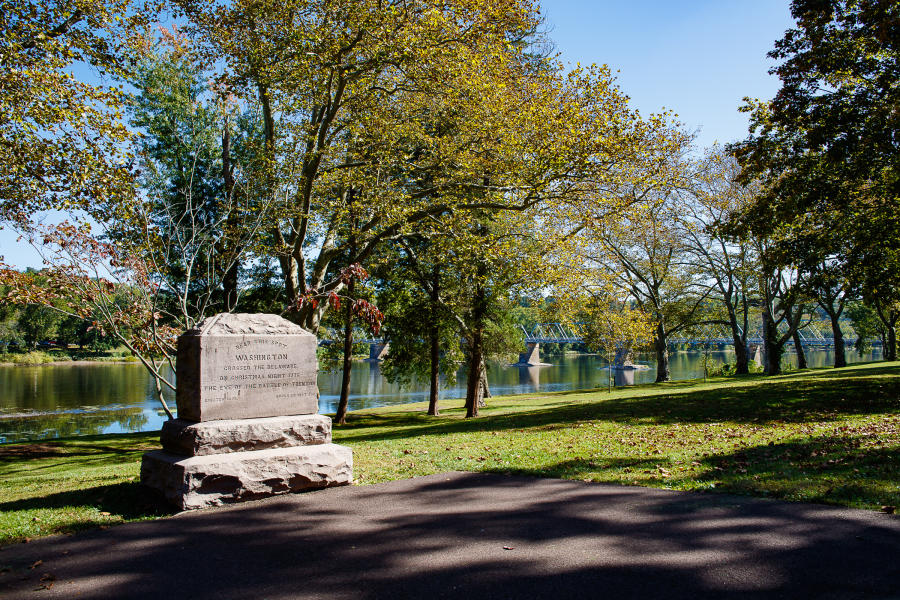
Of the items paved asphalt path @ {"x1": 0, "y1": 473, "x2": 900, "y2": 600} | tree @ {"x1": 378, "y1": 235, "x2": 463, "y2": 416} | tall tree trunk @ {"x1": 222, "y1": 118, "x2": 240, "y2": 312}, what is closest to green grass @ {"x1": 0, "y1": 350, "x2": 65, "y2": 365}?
tree @ {"x1": 378, "y1": 235, "x2": 463, "y2": 416}

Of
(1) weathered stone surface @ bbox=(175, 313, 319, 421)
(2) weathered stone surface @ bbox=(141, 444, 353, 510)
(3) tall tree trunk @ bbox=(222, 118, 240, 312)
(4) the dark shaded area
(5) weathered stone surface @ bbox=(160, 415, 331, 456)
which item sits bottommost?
(4) the dark shaded area

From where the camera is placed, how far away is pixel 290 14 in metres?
12.2

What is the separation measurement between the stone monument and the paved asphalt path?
1.43 feet

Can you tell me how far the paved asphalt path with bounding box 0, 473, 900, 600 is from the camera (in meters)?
3.87

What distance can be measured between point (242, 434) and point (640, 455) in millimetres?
5478

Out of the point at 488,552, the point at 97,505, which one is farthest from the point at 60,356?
the point at 488,552

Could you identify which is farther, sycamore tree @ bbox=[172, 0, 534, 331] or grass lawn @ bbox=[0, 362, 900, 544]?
sycamore tree @ bbox=[172, 0, 534, 331]

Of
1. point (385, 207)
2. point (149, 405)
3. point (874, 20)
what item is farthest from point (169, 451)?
point (149, 405)

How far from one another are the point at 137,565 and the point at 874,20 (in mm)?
16147

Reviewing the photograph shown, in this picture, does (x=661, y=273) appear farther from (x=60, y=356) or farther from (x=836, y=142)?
(x=60, y=356)

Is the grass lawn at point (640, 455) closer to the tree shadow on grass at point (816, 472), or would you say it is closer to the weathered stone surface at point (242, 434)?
the tree shadow on grass at point (816, 472)

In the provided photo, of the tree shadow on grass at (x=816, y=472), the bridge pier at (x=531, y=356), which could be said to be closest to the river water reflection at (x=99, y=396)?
the bridge pier at (x=531, y=356)

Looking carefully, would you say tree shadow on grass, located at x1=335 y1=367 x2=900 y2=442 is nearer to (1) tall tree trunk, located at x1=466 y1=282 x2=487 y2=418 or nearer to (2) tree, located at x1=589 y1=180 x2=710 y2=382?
(1) tall tree trunk, located at x1=466 y1=282 x2=487 y2=418

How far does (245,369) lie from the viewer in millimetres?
6926
